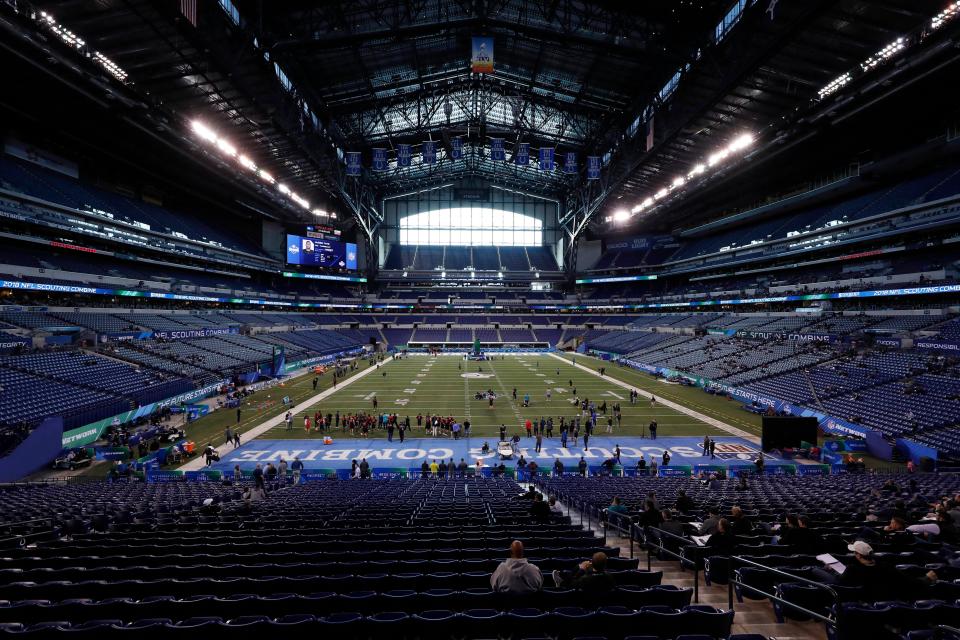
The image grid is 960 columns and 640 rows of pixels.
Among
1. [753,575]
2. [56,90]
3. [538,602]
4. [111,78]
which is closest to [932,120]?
[753,575]

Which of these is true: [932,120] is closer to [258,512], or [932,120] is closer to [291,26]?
[291,26]

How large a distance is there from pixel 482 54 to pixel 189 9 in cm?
2039

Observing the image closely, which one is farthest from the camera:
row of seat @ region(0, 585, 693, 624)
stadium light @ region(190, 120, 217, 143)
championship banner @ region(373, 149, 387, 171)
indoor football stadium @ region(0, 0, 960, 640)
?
championship banner @ region(373, 149, 387, 171)

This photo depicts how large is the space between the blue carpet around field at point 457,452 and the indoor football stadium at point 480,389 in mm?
279

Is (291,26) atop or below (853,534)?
atop

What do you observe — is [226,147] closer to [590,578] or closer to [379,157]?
[379,157]

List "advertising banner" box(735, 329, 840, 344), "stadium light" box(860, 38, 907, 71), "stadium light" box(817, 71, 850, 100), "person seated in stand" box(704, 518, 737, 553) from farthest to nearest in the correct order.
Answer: "advertising banner" box(735, 329, 840, 344), "stadium light" box(817, 71, 850, 100), "stadium light" box(860, 38, 907, 71), "person seated in stand" box(704, 518, 737, 553)

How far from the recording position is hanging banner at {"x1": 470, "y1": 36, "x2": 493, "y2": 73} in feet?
111

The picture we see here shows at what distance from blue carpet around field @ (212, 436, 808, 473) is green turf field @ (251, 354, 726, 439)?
5.47 ft

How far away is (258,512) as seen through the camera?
10.3m

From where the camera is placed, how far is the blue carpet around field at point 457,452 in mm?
20172

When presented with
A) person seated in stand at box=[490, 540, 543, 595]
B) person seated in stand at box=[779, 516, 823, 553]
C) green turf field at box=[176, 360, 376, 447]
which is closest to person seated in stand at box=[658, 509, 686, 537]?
person seated in stand at box=[779, 516, 823, 553]

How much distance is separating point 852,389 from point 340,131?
53.9 metres

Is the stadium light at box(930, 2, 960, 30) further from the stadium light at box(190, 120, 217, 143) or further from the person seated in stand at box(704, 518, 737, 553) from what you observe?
the stadium light at box(190, 120, 217, 143)
